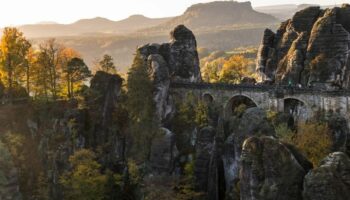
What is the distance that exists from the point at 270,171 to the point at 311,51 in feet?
145

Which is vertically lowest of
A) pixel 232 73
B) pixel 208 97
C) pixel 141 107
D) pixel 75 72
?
pixel 208 97

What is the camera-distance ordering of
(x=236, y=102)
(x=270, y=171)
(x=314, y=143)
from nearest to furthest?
(x=270, y=171) → (x=314, y=143) → (x=236, y=102)

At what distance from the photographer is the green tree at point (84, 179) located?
56625 mm

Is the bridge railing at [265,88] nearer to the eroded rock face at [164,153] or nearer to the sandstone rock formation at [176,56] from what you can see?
the sandstone rock formation at [176,56]

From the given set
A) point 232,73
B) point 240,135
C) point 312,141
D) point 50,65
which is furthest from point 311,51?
point 50,65

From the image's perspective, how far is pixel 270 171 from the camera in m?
32.9

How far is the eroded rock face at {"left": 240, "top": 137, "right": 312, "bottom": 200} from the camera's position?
32344 millimetres

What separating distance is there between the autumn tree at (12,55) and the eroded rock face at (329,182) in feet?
157

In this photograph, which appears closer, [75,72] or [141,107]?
[141,107]

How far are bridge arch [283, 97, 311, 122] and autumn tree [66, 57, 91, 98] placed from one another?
28314 mm

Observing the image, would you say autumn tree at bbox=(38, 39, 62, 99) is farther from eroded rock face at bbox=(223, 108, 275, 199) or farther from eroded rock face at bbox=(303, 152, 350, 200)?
eroded rock face at bbox=(303, 152, 350, 200)

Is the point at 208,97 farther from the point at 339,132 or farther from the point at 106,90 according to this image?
the point at 339,132

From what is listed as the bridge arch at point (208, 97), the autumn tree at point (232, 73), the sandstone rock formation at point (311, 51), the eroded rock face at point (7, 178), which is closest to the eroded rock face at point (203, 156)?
the bridge arch at point (208, 97)

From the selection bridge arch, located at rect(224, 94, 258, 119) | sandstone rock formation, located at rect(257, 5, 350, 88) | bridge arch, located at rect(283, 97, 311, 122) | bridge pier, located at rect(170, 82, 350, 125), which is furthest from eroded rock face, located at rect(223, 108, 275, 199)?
sandstone rock formation, located at rect(257, 5, 350, 88)
